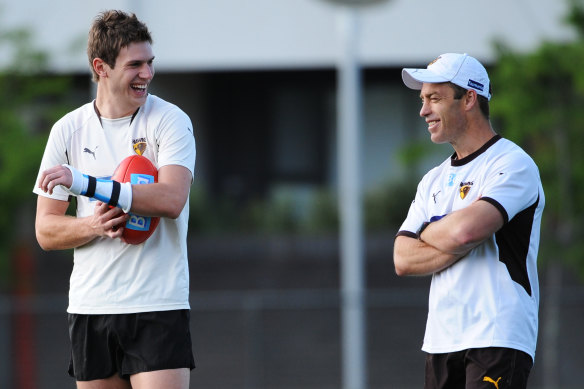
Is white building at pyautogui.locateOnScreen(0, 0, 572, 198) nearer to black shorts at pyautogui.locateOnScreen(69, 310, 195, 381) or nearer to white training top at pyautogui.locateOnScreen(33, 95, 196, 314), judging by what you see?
white training top at pyautogui.locateOnScreen(33, 95, 196, 314)

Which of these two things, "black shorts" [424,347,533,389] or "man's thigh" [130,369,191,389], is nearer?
"black shorts" [424,347,533,389]

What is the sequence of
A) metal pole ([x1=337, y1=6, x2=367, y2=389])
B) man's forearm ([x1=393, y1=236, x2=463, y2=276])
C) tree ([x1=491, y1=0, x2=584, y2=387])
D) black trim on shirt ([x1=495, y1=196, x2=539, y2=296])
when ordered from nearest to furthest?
black trim on shirt ([x1=495, y1=196, x2=539, y2=296]) < man's forearm ([x1=393, y1=236, x2=463, y2=276]) < metal pole ([x1=337, y1=6, x2=367, y2=389]) < tree ([x1=491, y1=0, x2=584, y2=387])

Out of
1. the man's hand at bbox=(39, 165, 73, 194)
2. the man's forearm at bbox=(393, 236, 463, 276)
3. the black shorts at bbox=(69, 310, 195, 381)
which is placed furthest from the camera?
the black shorts at bbox=(69, 310, 195, 381)

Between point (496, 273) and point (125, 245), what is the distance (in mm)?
1768

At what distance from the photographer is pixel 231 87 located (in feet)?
64.4

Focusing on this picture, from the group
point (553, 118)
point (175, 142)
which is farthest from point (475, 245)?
point (553, 118)

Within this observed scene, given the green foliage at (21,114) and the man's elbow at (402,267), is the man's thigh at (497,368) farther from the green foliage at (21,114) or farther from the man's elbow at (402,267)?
the green foliage at (21,114)

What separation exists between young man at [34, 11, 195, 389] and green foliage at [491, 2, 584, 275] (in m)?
9.41

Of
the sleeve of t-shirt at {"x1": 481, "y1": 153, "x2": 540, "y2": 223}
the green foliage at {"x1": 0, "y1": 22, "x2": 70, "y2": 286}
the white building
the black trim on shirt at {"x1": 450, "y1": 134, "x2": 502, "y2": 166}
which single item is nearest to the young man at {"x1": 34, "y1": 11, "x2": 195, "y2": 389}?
the black trim on shirt at {"x1": 450, "y1": 134, "x2": 502, "y2": 166}

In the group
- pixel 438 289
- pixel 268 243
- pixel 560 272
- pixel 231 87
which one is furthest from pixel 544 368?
pixel 438 289

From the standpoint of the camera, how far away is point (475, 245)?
4410mm

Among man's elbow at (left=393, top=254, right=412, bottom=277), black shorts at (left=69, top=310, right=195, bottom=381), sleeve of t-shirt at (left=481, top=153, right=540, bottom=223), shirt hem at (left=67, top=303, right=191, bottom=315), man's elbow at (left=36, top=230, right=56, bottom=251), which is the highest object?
sleeve of t-shirt at (left=481, top=153, right=540, bottom=223)

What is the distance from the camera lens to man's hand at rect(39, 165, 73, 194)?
4.30 metres

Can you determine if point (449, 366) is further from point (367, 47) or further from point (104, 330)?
point (367, 47)
